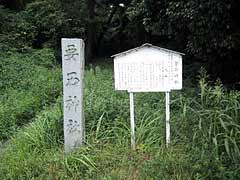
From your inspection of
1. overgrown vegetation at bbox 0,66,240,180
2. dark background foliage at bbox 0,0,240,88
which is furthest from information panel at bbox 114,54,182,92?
dark background foliage at bbox 0,0,240,88

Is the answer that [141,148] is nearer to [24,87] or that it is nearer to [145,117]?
[145,117]

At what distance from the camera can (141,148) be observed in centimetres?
538

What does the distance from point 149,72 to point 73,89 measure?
3.29ft

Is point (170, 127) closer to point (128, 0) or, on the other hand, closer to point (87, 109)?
point (87, 109)

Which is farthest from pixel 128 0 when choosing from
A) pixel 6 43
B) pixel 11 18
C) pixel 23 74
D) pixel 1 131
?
pixel 1 131

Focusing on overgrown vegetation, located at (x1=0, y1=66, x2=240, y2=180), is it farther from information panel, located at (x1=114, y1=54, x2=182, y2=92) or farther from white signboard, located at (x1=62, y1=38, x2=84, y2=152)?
information panel, located at (x1=114, y1=54, x2=182, y2=92)

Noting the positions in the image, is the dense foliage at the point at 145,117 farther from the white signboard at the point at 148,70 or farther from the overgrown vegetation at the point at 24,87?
the white signboard at the point at 148,70

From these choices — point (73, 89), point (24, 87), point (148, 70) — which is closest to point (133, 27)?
point (24, 87)

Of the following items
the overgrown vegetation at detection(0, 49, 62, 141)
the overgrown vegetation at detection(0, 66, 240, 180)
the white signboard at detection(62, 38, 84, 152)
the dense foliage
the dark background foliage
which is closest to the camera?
the overgrown vegetation at detection(0, 66, 240, 180)

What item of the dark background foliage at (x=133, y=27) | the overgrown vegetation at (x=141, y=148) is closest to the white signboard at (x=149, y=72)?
the overgrown vegetation at (x=141, y=148)

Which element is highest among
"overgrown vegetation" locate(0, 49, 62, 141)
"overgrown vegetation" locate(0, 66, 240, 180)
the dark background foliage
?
the dark background foliage

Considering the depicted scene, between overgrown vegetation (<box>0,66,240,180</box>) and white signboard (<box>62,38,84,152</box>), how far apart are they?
27 centimetres

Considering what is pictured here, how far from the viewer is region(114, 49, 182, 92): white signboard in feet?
18.4

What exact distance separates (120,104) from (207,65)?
5.34m
